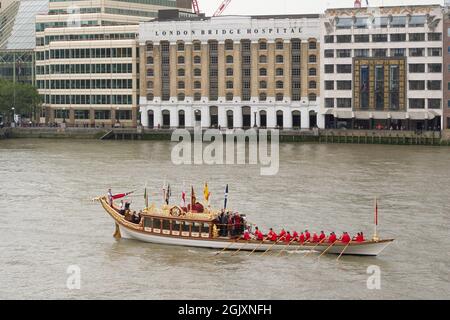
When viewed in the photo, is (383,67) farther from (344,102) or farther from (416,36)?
(344,102)

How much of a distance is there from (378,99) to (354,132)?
6313mm

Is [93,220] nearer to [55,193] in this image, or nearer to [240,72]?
[55,193]

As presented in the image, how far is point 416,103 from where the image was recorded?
113m

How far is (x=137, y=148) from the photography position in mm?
103938

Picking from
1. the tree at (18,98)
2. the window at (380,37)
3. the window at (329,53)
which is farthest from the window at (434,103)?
the tree at (18,98)

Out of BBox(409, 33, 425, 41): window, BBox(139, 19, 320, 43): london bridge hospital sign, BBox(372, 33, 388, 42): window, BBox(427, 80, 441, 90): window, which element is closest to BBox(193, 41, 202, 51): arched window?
BBox(139, 19, 320, 43): london bridge hospital sign

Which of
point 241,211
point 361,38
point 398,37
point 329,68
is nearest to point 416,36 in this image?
point 398,37

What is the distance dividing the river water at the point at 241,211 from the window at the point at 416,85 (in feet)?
75.5

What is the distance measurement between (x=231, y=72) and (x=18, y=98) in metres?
26.2

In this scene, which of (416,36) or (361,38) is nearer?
(416,36)

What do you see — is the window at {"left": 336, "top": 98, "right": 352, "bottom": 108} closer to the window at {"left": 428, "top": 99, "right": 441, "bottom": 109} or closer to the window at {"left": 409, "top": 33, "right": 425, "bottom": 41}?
the window at {"left": 428, "top": 99, "right": 441, "bottom": 109}

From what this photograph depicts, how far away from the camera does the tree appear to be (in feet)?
412

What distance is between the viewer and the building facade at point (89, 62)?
128250 mm
